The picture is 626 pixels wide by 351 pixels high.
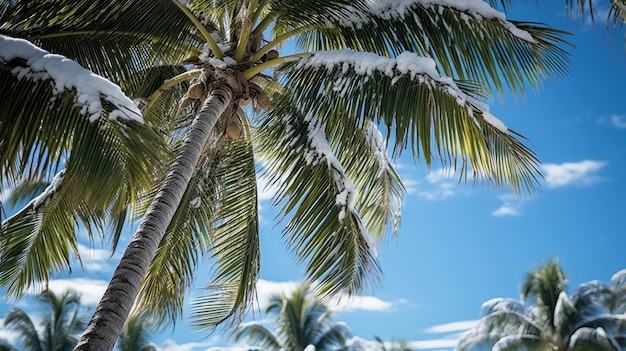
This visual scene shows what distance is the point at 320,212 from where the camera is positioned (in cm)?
525

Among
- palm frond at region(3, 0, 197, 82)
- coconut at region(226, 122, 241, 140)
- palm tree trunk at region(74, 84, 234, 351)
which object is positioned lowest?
palm tree trunk at region(74, 84, 234, 351)

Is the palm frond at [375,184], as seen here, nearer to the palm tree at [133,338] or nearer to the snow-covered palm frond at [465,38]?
the snow-covered palm frond at [465,38]

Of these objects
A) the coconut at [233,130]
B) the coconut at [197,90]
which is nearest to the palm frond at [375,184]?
the coconut at [233,130]

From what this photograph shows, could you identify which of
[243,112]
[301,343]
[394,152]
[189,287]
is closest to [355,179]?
[243,112]

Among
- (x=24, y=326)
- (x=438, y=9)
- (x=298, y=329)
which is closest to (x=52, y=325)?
(x=24, y=326)

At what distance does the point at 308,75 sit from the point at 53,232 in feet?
9.11

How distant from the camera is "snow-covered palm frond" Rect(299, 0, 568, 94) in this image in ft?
16.2

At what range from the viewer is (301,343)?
1898 cm

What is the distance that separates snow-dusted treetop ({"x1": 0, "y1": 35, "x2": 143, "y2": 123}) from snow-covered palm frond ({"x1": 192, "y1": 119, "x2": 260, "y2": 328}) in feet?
9.77

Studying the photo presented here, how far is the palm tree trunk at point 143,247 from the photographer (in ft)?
10.8

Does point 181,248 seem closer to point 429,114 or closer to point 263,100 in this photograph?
point 263,100

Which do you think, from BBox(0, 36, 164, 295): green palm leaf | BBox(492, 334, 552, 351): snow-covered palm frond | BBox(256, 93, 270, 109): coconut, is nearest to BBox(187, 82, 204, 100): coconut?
BBox(256, 93, 270, 109): coconut

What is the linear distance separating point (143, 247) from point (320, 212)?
1.78 m

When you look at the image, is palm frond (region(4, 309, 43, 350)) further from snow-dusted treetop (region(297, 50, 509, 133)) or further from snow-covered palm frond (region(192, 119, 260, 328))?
snow-dusted treetop (region(297, 50, 509, 133))
